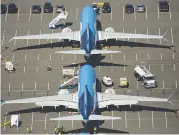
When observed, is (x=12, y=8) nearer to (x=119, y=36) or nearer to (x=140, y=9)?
(x=119, y=36)

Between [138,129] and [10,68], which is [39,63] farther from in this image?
[138,129]

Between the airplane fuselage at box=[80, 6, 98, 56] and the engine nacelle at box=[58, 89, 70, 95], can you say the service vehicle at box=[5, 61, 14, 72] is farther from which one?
the airplane fuselage at box=[80, 6, 98, 56]

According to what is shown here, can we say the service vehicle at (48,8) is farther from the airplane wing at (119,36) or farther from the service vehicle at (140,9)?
the service vehicle at (140,9)

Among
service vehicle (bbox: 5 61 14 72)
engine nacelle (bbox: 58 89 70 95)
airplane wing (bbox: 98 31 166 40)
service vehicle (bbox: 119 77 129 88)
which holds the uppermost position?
airplane wing (bbox: 98 31 166 40)

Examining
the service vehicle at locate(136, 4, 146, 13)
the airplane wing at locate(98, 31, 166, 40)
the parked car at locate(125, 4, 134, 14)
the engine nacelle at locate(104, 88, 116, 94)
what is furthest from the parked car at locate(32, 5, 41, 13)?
the engine nacelle at locate(104, 88, 116, 94)

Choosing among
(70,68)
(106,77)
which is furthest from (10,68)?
(106,77)

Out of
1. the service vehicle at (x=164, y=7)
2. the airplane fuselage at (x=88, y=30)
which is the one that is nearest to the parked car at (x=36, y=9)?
the airplane fuselage at (x=88, y=30)
